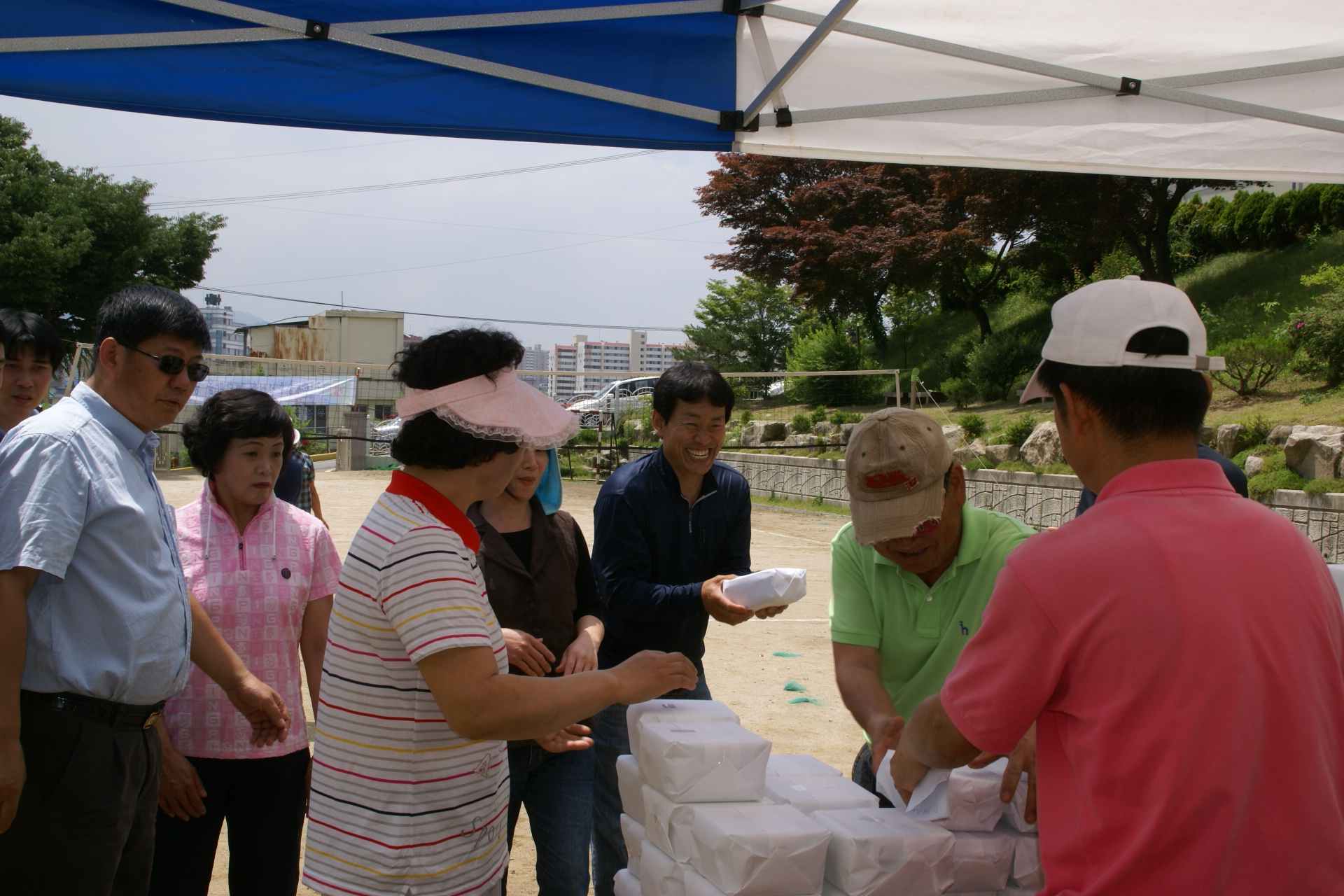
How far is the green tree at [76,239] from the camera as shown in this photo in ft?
82.4

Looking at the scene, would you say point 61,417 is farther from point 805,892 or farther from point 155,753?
point 805,892

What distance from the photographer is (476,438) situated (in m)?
1.96

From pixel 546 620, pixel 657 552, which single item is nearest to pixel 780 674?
pixel 657 552

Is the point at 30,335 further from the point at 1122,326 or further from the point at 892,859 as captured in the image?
the point at 1122,326

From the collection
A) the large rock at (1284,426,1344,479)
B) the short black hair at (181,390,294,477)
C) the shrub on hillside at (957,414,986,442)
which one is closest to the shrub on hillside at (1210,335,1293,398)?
the large rock at (1284,426,1344,479)

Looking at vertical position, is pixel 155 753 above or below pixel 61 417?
below

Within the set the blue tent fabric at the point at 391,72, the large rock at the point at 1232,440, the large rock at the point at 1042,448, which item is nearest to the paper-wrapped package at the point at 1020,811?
the blue tent fabric at the point at 391,72

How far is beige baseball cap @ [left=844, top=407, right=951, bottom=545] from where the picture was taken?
226cm

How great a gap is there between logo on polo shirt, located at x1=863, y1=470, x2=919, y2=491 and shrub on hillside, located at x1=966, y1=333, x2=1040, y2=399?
62.7ft

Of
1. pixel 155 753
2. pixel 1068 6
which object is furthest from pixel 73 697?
pixel 1068 6

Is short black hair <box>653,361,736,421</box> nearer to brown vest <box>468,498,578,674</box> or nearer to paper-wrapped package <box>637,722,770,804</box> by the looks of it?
brown vest <box>468,498,578,674</box>

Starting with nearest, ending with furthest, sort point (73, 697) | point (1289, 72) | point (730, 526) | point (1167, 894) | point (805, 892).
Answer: point (1167, 894) → point (805, 892) → point (73, 697) → point (1289, 72) → point (730, 526)

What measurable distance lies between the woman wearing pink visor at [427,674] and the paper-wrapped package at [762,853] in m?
0.33

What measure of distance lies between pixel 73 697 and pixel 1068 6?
3.40 metres
